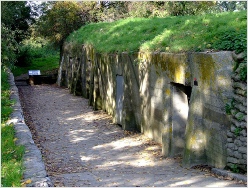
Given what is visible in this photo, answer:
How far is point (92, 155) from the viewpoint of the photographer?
10141 mm

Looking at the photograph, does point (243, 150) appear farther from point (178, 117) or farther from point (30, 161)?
point (30, 161)

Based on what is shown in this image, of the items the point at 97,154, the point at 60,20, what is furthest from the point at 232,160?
the point at 60,20

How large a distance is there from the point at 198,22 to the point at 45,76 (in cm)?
1997

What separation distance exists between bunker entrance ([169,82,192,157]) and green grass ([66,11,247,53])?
108 centimetres

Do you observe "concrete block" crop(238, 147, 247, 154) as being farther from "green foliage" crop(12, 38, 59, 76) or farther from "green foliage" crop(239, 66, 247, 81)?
"green foliage" crop(12, 38, 59, 76)

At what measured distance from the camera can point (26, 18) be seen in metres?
30.5

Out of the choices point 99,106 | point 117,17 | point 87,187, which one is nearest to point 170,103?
point 87,187

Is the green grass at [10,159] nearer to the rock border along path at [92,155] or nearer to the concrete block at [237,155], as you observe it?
the rock border along path at [92,155]

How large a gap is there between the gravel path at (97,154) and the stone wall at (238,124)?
1.60 ft

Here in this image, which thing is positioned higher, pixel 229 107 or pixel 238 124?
pixel 229 107

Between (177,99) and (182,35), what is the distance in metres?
1.89

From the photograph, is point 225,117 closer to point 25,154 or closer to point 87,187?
point 87,187

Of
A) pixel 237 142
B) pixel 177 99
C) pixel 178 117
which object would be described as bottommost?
pixel 237 142

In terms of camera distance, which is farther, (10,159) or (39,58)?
(39,58)
